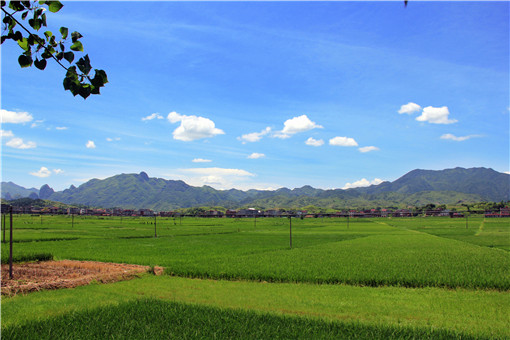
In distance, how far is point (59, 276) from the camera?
51.4ft

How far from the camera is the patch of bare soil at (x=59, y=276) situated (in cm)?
1315

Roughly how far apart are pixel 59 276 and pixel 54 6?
51.6ft

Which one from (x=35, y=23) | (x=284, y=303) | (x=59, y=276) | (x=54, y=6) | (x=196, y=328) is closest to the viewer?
(x=54, y=6)

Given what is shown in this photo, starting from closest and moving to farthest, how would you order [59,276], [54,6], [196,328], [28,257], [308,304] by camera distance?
[54,6] → [196,328] → [308,304] → [59,276] → [28,257]

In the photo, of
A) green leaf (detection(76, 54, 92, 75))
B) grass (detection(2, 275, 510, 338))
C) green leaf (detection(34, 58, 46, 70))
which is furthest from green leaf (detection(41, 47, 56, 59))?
grass (detection(2, 275, 510, 338))

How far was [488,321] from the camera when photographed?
9.31 meters

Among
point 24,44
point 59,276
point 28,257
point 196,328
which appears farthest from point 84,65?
point 28,257

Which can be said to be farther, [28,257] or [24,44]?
[28,257]

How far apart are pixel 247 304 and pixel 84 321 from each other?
190 inches

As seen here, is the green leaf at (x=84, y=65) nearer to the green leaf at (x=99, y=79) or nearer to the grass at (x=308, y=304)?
the green leaf at (x=99, y=79)

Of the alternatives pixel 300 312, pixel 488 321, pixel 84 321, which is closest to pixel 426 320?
pixel 488 321

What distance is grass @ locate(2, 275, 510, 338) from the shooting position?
858 centimetres

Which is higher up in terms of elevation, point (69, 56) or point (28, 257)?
point (69, 56)

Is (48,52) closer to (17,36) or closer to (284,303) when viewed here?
(17,36)
